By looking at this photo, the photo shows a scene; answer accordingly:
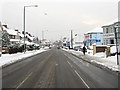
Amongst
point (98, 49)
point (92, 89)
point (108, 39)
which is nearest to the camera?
point (92, 89)

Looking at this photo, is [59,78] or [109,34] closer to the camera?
[59,78]

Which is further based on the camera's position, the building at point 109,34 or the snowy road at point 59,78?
the building at point 109,34

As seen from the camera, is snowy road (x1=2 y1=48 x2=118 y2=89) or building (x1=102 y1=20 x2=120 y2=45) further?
building (x1=102 y1=20 x2=120 y2=45)

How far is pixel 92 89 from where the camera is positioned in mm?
7926

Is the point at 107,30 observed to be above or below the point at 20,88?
above

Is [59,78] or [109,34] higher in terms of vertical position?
[109,34]

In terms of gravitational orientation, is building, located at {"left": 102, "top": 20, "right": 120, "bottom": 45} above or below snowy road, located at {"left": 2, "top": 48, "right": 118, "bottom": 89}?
above

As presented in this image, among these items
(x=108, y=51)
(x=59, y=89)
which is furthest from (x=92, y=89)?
(x=108, y=51)

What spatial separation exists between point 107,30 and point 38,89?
129 feet

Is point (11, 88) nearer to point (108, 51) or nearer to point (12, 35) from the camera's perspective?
point (108, 51)

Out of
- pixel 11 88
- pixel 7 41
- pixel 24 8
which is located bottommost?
pixel 11 88

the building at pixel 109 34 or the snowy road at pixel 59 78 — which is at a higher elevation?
the building at pixel 109 34

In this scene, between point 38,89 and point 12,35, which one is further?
point 12,35

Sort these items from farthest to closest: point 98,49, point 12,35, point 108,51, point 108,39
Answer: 1. point 12,35
2. point 108,39
3. point 98,49
4. point 108,51
